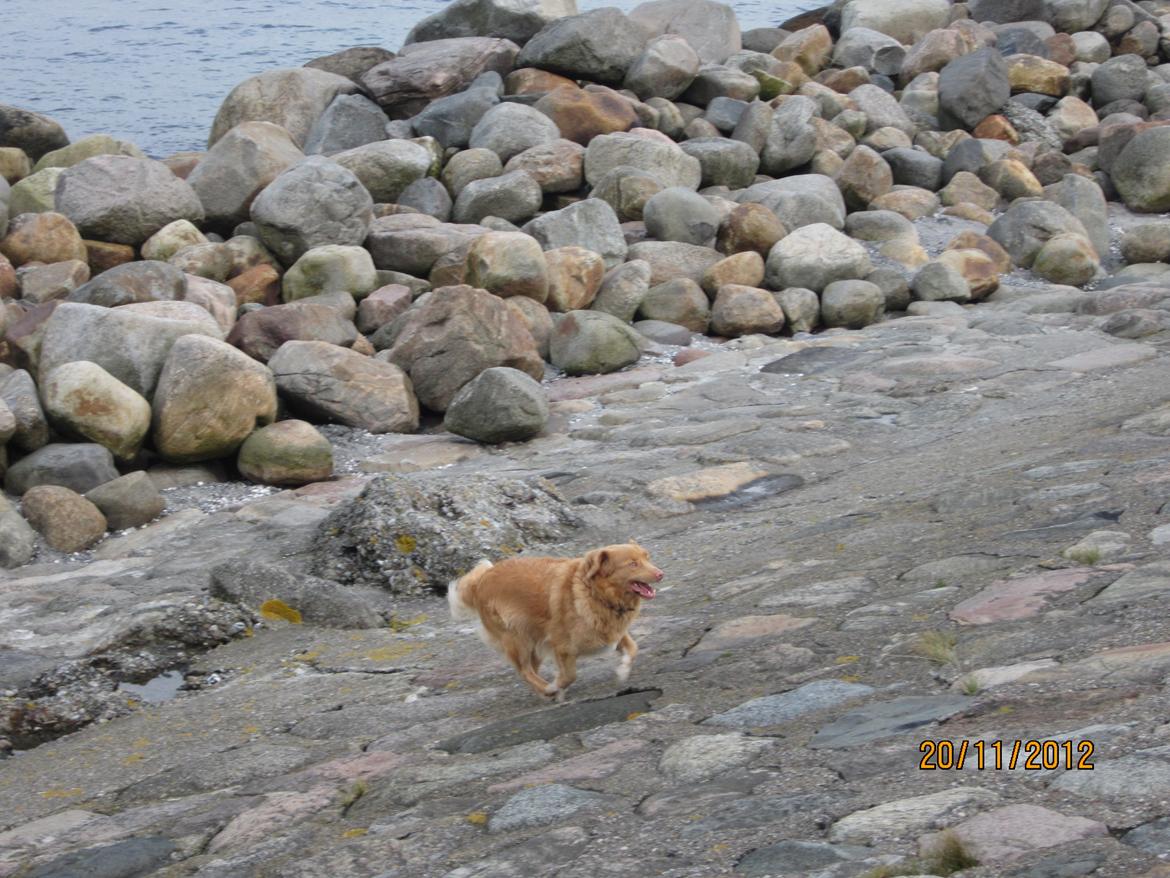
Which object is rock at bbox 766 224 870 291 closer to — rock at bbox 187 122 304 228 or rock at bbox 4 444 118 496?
rock at bbox 187 122 304 228

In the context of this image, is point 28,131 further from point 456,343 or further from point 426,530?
point 426,530

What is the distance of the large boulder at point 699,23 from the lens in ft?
81.4

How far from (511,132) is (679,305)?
16.2 feet

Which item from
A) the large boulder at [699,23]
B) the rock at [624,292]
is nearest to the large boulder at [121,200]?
the rock at [624,292]

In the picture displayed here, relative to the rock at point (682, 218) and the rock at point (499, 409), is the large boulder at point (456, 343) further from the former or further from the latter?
the rock at point (682, 218)

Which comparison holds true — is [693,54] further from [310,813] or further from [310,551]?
[310,813]

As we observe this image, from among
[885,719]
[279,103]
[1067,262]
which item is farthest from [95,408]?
[279,103]

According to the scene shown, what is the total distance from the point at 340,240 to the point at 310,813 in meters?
11.6

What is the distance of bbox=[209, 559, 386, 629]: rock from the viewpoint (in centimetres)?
747

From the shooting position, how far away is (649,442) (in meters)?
10.8

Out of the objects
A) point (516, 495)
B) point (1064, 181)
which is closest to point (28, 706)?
point (516, 495)

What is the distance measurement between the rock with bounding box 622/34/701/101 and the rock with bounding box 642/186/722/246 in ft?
14.6

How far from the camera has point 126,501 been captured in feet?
33.9

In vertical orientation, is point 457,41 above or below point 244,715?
above
